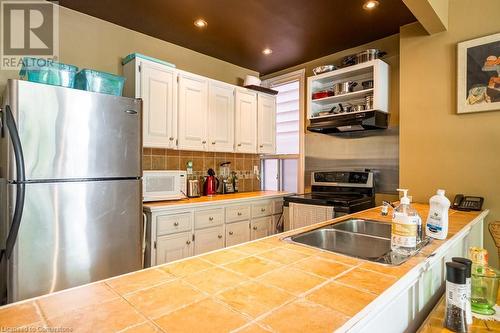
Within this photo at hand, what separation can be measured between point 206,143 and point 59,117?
1.48m

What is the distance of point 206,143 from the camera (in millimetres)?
3018

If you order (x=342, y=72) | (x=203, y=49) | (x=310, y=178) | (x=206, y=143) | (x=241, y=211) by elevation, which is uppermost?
(x=203, y=49)

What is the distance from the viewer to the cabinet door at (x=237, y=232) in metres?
2.81

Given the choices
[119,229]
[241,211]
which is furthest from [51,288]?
[241,211]

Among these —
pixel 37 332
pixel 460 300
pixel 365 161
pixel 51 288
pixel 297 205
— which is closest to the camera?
pixel 37 332

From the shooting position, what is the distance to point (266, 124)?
367 cm

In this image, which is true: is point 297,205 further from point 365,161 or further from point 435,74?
point 435,74

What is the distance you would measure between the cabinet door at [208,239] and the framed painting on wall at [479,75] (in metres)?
2.29

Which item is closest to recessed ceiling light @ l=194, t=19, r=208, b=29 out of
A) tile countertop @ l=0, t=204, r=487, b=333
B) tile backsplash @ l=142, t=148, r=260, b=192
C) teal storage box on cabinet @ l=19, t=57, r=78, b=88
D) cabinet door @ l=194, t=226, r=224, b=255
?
teal storage box on cabinet @ l=19, t=57, r=78, b=88

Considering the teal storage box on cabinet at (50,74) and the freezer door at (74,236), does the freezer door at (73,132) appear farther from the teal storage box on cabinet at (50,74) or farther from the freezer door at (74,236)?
the teal storage box on cabinet at (50,74)

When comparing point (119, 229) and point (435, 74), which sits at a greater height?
point (435, 74)

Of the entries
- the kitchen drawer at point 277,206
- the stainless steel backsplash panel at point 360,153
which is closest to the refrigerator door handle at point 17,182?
the kitchen drawer at point 277,206

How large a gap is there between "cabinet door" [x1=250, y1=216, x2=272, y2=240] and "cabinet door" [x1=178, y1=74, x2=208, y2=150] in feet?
3.27

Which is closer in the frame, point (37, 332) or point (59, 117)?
point (37, 332)
